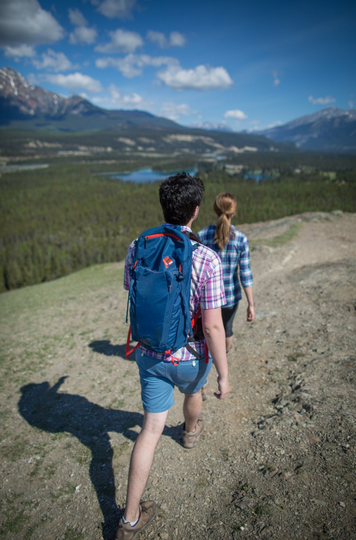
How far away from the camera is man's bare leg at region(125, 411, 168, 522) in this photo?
7.12ft

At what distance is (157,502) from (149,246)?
2.42 m

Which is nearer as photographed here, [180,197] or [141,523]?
[180,197]

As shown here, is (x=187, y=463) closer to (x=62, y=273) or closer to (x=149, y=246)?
(x=149, y=246)

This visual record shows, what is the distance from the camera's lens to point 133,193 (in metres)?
86.9

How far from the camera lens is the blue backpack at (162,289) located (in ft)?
6.57

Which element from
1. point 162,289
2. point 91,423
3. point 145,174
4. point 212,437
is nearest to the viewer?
point 162,289

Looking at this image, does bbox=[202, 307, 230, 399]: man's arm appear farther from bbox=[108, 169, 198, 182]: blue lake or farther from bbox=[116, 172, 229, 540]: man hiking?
bbox=[108, 169, 198, 182]: blue lake

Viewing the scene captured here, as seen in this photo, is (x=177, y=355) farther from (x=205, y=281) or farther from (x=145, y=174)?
(x=145, y=174)

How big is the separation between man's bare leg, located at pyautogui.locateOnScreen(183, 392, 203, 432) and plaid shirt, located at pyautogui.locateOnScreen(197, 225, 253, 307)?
1390 millimetres

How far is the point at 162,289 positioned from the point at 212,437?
2438 mm

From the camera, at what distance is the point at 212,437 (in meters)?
3.49

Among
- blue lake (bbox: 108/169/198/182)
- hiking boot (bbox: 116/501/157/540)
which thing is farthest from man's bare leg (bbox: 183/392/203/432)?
blue lake (bbox: 108/169/198/182)

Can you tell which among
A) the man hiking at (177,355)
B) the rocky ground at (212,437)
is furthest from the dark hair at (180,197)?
the rocky ground at (212,437)

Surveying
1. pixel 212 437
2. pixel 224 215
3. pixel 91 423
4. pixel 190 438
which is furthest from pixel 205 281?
pixel 91 423
